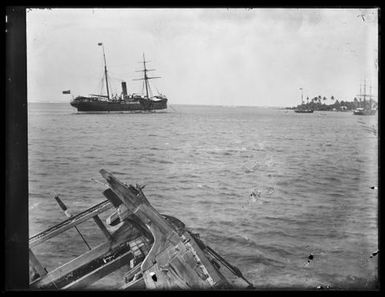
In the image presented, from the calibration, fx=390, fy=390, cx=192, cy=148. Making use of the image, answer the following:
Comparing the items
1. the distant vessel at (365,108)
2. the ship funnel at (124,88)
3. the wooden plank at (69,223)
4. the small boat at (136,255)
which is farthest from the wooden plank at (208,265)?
the distant vessel at (365,108)

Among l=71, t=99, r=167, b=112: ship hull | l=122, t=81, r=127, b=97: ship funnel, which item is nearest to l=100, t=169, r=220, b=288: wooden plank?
l=71, t=99, r=167, b=112: ship hull

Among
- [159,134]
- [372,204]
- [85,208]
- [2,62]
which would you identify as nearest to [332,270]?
[372,204]

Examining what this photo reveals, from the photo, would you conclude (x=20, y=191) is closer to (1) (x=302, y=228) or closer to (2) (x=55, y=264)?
(2) (x=55, y=264)

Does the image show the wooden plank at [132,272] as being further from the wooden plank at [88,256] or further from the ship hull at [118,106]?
the ship hull at [118,106]

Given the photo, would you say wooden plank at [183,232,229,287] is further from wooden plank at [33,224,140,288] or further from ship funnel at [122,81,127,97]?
ship funnel at [122,81,127,97]

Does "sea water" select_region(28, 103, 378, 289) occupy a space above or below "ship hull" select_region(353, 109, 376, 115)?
below
